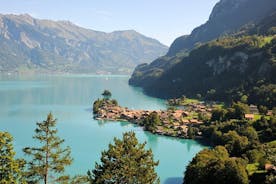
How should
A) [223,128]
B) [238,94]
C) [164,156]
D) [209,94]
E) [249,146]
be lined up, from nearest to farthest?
[249,146]
[164,156]
[223,128]
[238,94]
[209,94]

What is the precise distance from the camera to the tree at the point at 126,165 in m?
26.7

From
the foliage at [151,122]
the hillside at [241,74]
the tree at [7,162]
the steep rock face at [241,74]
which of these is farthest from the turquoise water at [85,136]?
the steep rock face at [241,74]

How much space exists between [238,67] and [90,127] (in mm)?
96386

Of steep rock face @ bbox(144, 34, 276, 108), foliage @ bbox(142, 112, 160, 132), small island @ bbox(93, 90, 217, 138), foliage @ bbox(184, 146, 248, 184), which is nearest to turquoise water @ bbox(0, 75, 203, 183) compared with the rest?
foliage @ bbox(142, 112, 160, 132)

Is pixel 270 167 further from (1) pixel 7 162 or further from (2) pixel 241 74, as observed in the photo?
(2) pixel 241 74

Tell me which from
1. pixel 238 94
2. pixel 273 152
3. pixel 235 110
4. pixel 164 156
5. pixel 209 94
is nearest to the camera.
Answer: pixel 273 152

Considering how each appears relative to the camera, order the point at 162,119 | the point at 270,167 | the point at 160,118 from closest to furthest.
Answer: the point at 270,167 < the point at 162,119 < the point at 160,118

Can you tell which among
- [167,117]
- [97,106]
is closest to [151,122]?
[167,117]

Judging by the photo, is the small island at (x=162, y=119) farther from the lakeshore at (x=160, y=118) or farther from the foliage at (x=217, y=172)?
the foliage at (x=217, y=172)

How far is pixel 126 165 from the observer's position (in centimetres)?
2672

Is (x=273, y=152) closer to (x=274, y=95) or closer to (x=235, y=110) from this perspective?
(x=235, y=110)

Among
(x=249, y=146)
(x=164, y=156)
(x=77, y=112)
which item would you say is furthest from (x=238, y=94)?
(x=249, y=146)

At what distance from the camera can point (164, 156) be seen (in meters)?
76.1

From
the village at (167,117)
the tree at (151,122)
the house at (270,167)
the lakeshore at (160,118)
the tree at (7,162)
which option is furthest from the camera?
the tree at (151,122)
